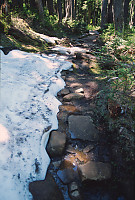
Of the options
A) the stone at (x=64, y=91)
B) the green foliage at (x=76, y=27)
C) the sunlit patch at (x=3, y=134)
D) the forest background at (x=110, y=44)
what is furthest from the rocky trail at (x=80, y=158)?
the green foliage at (x=76, y=27)

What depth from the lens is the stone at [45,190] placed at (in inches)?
60.5

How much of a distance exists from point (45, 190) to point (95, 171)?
0.61 m

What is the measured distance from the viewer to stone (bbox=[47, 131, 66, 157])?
6.70 feet

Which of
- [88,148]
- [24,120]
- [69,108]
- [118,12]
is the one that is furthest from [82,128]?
[118,12]

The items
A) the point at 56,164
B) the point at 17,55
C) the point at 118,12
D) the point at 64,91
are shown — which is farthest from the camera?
the point at 118,12

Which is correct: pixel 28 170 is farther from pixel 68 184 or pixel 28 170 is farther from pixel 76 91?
pixel 76 91

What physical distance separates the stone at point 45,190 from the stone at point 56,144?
0.41m

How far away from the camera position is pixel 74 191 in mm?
1601

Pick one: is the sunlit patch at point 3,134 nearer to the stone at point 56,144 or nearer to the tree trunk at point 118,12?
the stone at point 56,144

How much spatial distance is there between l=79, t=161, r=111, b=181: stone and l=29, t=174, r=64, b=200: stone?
32 cm

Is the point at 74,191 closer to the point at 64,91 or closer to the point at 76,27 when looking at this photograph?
the point at 64,91

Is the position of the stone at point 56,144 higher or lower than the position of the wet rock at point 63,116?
lower

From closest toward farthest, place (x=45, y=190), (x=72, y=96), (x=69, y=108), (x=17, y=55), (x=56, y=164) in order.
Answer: (x=45, y=190) → (x=56, y=164) → (x=69, y=108) → (x=72, y=96) → (x=17, y=55)

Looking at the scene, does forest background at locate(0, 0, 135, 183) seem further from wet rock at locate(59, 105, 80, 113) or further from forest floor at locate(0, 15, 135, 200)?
wet rock at locate(59, 105, 80, 113)
